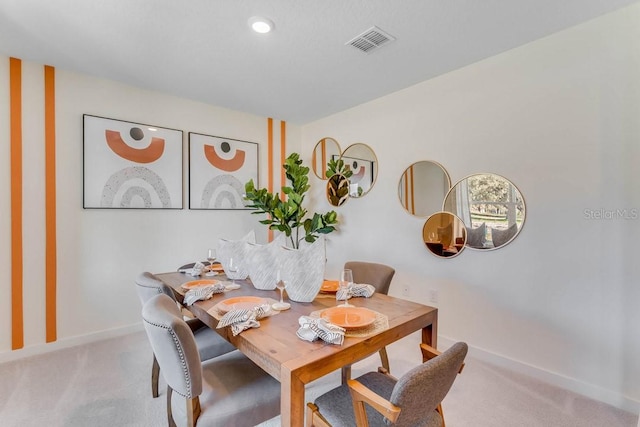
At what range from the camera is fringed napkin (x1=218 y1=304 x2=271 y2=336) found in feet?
4.11

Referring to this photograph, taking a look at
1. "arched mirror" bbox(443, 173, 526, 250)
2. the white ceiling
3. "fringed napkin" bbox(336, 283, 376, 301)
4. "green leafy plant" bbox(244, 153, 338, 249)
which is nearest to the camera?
"fringed napkin" bbox(336, 283, 376, 301)

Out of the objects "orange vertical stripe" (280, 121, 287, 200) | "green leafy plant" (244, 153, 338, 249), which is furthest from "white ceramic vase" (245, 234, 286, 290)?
"orange vertical stripe" (280, 121, 287, 200)

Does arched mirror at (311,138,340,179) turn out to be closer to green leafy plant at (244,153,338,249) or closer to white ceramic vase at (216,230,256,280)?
green leafy plant at (244,153,338,249)

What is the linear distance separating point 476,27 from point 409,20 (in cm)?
49

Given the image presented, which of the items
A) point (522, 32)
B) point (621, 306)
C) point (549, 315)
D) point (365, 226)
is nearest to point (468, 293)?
point (549, 315)

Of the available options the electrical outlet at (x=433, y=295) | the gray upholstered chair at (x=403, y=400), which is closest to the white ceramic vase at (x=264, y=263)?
the gray upholstered chair at (x=403, y=400)

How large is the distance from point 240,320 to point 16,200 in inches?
99.0

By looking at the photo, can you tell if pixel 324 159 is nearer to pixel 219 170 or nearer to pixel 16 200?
pixel 219 170

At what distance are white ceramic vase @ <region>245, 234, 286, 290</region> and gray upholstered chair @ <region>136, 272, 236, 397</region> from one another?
38 centimetres

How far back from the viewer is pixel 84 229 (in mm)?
2732

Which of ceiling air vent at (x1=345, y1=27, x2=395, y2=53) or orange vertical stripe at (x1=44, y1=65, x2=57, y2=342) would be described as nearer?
ceiling air vent at (x1=345, y1=27, x2=395, y2=53)

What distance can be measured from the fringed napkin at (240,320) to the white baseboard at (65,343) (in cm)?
228

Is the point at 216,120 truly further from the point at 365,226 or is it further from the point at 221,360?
the point at 221,360

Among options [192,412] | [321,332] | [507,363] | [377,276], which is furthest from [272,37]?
[507,363]
